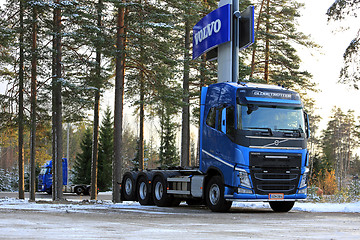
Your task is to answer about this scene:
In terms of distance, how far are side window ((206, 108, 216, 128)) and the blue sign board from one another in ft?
16.2

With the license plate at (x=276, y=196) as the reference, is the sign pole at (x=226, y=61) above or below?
above

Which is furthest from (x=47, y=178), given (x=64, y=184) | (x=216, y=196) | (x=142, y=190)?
(x=216, y=196)

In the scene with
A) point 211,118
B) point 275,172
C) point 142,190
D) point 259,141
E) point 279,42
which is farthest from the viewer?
point 279,42

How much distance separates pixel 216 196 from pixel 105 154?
121ft

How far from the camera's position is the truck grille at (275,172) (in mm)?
14258

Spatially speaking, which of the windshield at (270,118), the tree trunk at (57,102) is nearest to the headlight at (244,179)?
the windshield at (270,118)

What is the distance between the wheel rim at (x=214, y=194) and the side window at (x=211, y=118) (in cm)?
180

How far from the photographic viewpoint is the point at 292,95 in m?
15.1

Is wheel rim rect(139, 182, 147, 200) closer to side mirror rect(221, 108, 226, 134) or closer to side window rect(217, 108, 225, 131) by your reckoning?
side window rect(217, 108, 225, 131)

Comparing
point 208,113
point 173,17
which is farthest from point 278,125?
point 173,17

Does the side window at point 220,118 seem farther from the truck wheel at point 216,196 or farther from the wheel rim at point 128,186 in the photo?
the wheel rim at point 128,186

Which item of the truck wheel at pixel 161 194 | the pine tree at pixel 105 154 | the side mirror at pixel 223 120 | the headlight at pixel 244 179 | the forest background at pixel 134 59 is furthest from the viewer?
the pine tree at pixel 105 154

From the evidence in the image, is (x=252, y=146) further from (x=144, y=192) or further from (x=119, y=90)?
(x=119, y=90)

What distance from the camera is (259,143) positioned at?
14266mm
